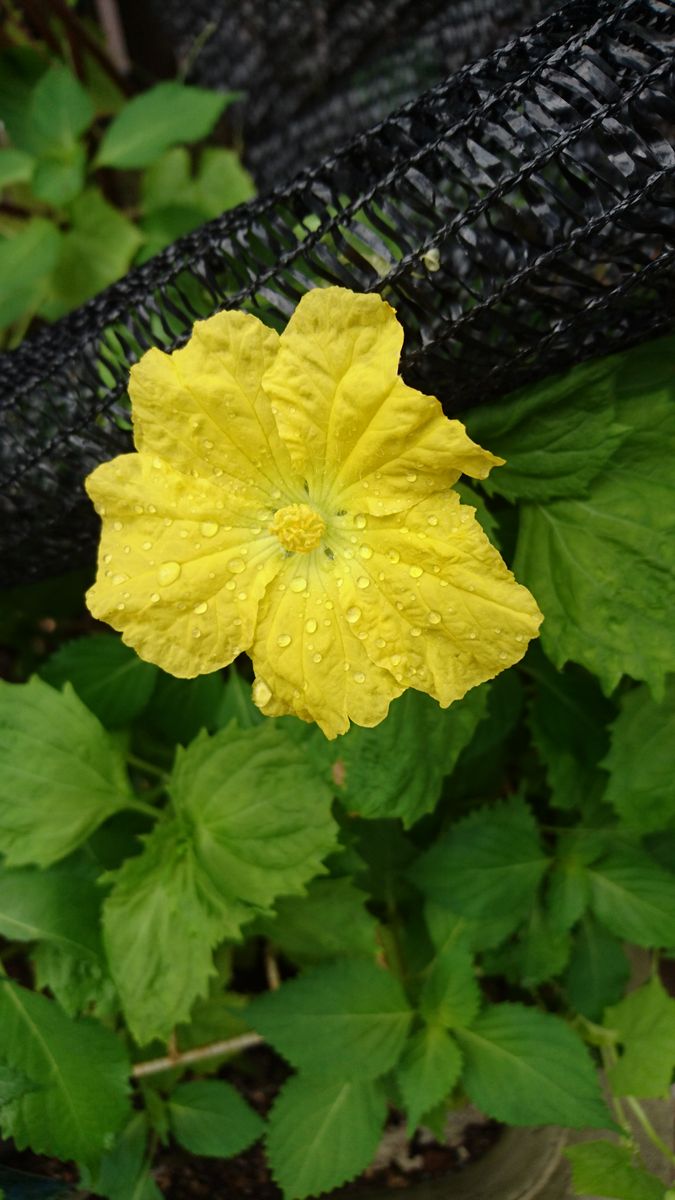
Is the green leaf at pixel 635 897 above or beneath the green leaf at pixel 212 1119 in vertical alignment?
beneath

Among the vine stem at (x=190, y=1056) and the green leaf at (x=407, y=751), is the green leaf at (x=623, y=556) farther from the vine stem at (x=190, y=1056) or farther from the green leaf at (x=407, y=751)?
the vine stem at (x=190, y=1056)

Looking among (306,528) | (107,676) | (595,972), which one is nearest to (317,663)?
(306,528)

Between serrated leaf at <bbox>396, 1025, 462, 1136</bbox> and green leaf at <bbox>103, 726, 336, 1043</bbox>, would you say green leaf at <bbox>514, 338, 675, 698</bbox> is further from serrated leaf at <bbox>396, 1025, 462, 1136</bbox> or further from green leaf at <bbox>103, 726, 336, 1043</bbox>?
serrated leaf at <bbox>396, 1025, 462, 1136</bbox>

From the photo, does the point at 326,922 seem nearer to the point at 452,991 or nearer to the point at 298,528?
the point at 452,991

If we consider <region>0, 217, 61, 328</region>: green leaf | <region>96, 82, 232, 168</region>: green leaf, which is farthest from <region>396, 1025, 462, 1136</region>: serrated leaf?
<region>96, 82, 232, 168</region>: green leaf

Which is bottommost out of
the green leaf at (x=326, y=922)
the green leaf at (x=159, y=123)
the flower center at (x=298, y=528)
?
the green leaf at (x=326, y=922)

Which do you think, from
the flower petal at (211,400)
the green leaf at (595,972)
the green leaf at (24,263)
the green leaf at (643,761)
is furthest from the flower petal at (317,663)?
the green leaf at (24,263)
